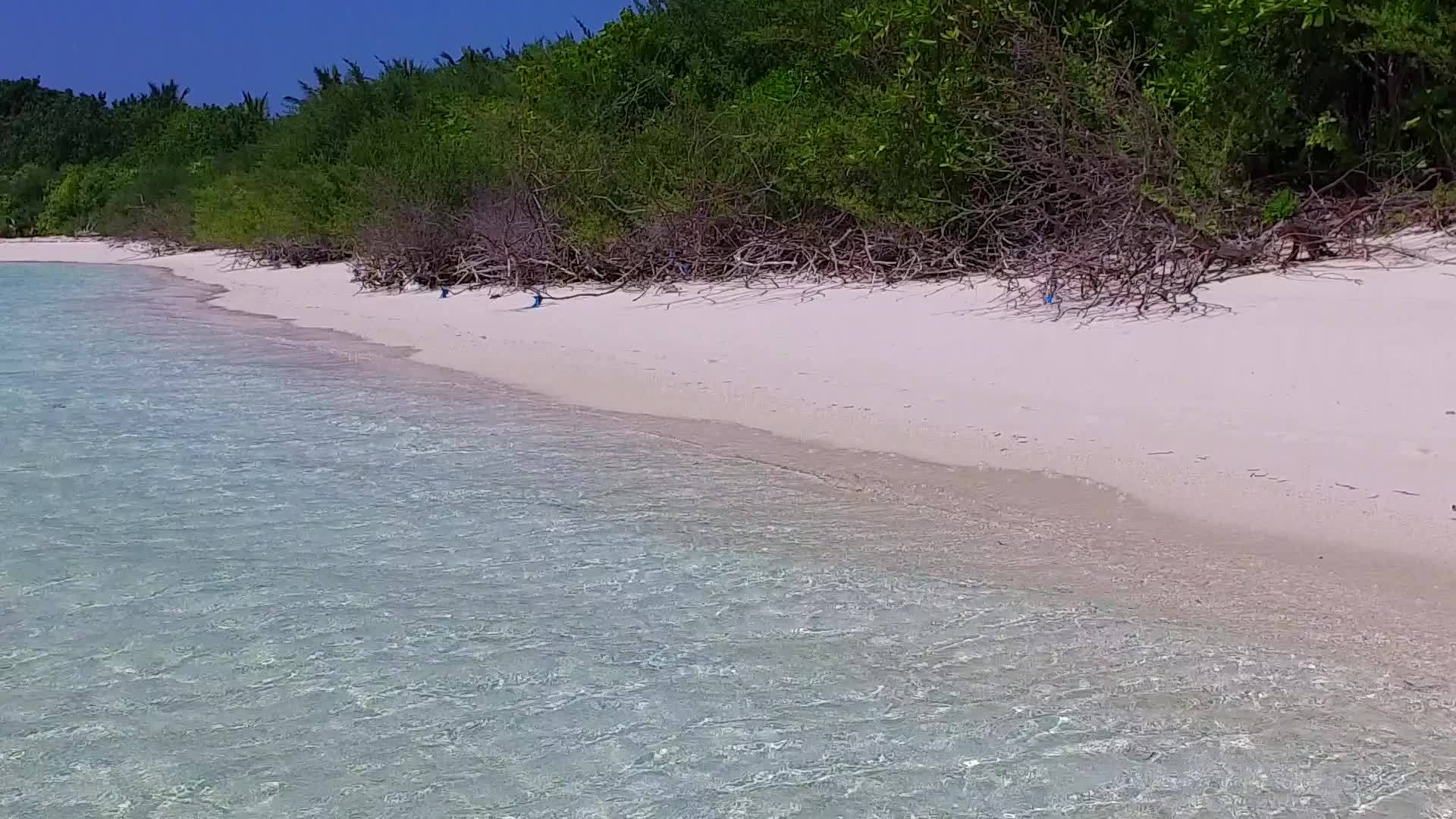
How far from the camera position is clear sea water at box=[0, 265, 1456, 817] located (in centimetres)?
209

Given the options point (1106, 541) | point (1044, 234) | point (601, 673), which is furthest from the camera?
point (1044, 234)

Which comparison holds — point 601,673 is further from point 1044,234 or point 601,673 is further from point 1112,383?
point 1044,234

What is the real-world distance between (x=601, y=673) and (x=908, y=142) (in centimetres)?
673

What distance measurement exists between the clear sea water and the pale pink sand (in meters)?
0.87

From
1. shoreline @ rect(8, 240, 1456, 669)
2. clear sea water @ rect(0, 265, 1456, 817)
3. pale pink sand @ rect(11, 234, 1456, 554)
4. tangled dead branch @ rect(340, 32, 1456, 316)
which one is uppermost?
tangled dead branch @ rect(340, 32, 1456, 316)

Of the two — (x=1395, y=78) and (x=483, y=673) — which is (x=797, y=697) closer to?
(x=483, y=673)

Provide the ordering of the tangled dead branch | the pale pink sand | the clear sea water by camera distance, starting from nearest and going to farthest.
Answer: the clear sea water < the pale pink sand < the tangled dead branch

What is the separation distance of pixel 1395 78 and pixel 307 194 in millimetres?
13412

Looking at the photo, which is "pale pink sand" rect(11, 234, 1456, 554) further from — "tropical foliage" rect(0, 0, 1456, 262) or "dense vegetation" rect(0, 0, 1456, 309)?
"tropical foliage" rect(0, 0, 1456, 262)

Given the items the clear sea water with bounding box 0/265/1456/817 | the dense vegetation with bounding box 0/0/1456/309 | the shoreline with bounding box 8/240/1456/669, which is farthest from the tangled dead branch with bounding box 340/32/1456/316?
the clear sea water with bounding box 0/265/1456/817

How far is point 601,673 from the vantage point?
2.59 m

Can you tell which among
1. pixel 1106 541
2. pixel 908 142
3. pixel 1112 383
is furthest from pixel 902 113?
pixel 1106 541

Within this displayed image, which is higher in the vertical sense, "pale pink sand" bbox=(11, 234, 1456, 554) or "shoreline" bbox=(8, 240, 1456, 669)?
"pale pink sand" bbox=(11, 234, 1456, 554)

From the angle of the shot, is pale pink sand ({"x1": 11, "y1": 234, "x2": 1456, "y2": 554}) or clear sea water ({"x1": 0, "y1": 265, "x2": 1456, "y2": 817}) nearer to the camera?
clear sea water ({"x1": 0, "y1": 265, "x2": 1456, "y2": 817})
